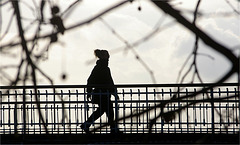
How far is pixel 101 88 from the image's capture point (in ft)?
30.8

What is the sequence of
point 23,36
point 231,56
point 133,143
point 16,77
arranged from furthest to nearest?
1. point 133,143
2. point 16,77
3. point 23,36
4. point 231,56

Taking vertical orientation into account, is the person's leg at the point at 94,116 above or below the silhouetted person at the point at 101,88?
below

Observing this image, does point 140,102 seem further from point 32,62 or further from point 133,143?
point 32,62

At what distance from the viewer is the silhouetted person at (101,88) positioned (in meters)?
9.15

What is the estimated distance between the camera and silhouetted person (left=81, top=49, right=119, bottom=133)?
360 inches

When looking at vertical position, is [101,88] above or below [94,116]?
above

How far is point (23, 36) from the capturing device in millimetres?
3107

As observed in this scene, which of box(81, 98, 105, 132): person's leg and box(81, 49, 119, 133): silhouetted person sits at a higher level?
box(81, 49, 119, 133): silhouetted person

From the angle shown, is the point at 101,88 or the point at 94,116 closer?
the point at 94,116

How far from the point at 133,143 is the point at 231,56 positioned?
658 centimetres

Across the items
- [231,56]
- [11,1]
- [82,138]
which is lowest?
[82,138]

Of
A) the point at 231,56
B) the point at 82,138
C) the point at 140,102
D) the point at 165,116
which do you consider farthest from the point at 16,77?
the point at 140,102

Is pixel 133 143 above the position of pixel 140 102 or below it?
below

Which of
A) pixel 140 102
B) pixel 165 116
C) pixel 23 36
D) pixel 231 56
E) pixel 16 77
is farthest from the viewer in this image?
pixel 140 102
